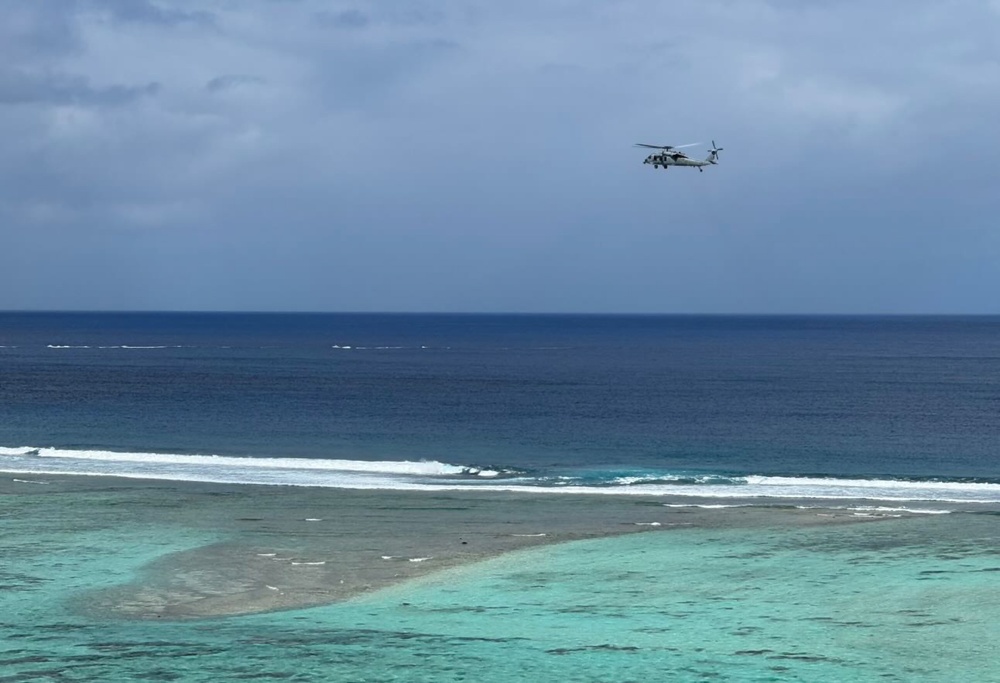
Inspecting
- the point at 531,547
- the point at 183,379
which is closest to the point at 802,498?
the point at 531,547

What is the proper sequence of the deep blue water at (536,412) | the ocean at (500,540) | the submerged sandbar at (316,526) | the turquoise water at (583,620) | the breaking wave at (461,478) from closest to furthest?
1. the turquoise water at (583,620)
2. the ocean at (500,540)
3. the submerged sandbar at (316,526)
4. the breaking wave at (461,478)
5. the deep blue water at (536,412)

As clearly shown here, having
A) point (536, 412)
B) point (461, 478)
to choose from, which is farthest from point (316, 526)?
point (536, 412)

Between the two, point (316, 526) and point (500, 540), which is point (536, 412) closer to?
point (316, 526)

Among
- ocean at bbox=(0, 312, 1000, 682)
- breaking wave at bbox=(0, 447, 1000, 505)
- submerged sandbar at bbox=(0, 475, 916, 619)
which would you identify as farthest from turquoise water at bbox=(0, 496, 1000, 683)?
breaking wave at bbox=(0, 447, 1000, 505)

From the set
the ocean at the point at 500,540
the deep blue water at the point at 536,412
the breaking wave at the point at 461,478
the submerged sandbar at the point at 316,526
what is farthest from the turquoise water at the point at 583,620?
the deep blue water at the point at 536,412

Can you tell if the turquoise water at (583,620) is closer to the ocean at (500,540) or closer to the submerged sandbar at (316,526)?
the ocean at (500,540)

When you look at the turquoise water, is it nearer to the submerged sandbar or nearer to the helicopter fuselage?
the submerged sandbar
